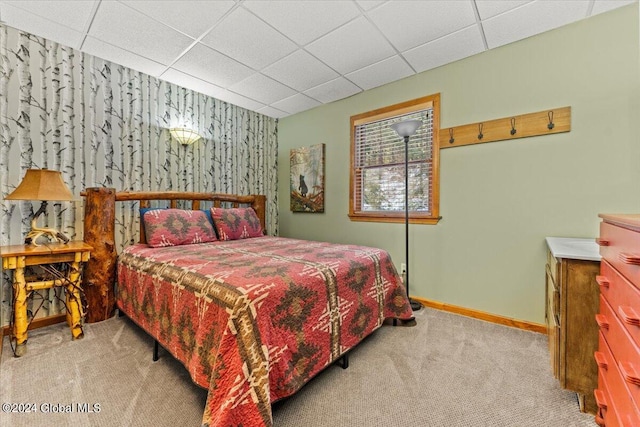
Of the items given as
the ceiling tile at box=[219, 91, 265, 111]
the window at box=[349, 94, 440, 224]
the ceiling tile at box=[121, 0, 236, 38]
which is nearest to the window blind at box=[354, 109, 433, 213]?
the window at box=[349, 94, 440, 224]

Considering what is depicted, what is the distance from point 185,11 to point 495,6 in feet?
7.37

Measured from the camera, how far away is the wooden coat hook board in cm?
209

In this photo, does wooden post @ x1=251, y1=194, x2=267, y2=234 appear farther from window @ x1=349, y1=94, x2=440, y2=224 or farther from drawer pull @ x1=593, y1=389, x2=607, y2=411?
drawer pull @ x1=593, y1=389, x2=607, y2=411

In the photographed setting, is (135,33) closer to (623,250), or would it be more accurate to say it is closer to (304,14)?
(304,14)

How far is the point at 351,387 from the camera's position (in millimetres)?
1509

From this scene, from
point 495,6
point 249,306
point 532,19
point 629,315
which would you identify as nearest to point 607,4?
point 532,19

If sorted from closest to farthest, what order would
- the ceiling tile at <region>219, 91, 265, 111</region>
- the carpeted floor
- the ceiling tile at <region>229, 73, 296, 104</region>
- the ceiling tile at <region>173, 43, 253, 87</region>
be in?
the carpeted floor, the ceiling tile at <region>173, 43, 253, 87</region>, the ceiling tile at <region>229, 73, 296, 104</region>, the ceiling tile at <region>219, 91, 265, 111</region>

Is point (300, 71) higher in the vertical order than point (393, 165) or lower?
higher

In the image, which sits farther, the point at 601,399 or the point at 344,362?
the point at 344,362

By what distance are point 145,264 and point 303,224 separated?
2251 millimetres

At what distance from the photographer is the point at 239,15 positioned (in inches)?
79.3

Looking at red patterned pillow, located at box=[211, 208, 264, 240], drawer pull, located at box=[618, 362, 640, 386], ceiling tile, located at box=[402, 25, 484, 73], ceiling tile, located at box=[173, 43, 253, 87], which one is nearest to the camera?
drawer pull, located at box=[618, 362, 640, 386]

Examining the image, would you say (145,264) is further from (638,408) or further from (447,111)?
(447,111)

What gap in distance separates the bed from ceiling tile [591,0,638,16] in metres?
2.34
